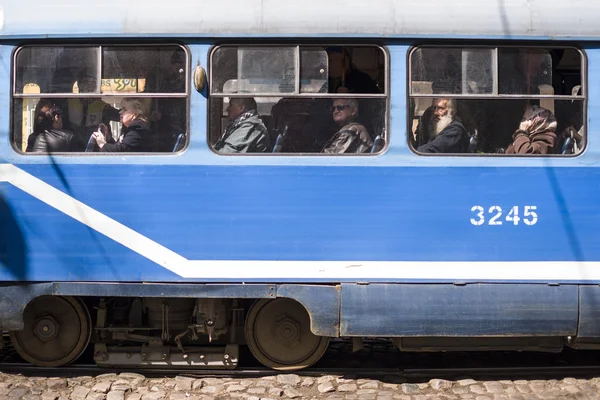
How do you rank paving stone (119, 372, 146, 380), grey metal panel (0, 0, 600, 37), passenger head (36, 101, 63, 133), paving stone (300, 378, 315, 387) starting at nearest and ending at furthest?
1. grey metal panel (0, 0, 600, 37)
2. passenger head (36, 101, 63, 133)
3. paving stone (300, 378, 315, 387)
4. paving stone (119, 372, 146, 380)

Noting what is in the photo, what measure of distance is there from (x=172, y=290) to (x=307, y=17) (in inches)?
91.4

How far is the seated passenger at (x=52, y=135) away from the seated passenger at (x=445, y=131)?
271 cm

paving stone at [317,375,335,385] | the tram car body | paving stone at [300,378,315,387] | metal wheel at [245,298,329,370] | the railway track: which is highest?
the tram car body

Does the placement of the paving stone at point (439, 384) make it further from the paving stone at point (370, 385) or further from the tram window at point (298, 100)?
the tram window at point (298, 100)

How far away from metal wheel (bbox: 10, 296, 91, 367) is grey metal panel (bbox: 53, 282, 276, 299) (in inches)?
17.0

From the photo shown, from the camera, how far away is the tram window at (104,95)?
20.1ft

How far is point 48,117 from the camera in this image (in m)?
6.16

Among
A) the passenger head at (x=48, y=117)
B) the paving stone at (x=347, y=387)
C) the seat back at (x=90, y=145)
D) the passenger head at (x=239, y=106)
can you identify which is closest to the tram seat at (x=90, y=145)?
the seat back at (x=90, y=145)

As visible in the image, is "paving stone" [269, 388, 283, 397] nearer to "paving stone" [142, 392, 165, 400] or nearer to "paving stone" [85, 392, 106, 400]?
"paving stone" [142, 392, 165, 400]

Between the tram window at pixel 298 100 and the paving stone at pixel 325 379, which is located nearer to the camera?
the tram window at pixel 298 100

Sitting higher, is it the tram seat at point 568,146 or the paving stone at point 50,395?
the tram seat at point 568,146

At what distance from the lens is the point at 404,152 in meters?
6.07

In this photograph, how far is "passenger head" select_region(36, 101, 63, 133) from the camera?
20.2 ft

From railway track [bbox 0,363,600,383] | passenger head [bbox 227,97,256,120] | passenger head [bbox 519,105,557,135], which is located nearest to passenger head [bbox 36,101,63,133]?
passenger head [bbox 227,97,256,120]
